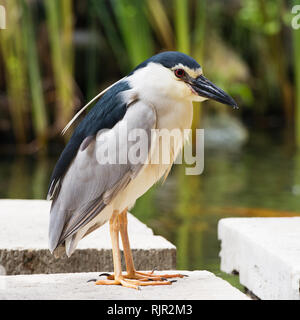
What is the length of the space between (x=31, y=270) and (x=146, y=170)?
93 cm

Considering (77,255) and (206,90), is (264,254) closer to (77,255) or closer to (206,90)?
(206,90)

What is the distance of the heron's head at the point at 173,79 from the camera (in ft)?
9.64

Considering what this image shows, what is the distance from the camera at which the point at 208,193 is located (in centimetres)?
745

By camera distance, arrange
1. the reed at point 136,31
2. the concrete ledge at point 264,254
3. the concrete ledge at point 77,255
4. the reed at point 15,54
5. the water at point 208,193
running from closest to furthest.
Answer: the concrete ledge at point 264,254, the concrete ledge at point 77,255, the water at point 208,193, the reed at point 136,31, the reed at point 15,54

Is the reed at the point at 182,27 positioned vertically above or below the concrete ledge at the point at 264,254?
above

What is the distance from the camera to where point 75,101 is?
980cm

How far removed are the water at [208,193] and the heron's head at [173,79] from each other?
4.75ft

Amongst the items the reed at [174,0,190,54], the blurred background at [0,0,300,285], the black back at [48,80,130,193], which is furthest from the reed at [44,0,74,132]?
the black back at [48,80,130,193]

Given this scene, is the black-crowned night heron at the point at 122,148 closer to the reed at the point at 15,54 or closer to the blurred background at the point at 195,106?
the blurred background at the point at 195,106

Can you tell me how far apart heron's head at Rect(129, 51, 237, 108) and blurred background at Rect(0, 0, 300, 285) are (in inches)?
60.8

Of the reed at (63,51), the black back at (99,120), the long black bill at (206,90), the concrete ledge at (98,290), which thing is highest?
the reed at (63,51)

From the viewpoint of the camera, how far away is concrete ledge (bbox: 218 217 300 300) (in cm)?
291

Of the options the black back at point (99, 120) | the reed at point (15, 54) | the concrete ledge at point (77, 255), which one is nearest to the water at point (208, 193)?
the concrete ledge at point (77, 255)
